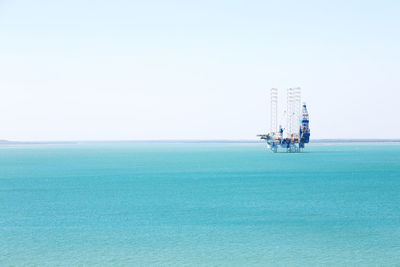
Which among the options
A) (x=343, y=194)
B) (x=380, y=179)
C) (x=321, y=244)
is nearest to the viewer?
(x=321, y=244)

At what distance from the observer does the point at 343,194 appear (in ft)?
211

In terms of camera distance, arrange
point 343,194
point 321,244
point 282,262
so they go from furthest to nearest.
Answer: point 343,194
point 321,244
point 282,262

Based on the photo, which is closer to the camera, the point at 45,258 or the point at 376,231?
the point at 45,258

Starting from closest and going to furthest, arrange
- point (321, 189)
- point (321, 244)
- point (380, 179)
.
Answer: point (321, 244) < point (321, 189) < point (380, 179)

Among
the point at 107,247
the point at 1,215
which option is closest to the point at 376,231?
the point at 107,247

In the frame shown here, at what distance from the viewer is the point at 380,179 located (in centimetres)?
8638

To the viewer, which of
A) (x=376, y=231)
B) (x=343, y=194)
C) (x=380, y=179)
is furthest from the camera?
(x=380, y=179)

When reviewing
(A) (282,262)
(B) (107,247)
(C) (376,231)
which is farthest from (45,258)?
(C) (376,231)

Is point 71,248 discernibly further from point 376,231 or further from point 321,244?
point 376,231

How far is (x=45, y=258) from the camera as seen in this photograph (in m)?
31.8

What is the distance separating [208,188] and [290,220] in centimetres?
2965

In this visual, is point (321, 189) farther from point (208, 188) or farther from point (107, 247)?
point (107, 247)

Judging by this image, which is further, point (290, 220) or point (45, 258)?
point (290, 220)

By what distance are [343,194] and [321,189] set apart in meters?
6.34
